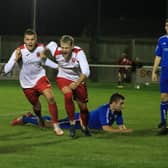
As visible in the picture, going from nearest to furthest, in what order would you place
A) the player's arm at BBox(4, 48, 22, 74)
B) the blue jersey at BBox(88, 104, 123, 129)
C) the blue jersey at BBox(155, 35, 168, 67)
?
the player's arm at BBox(4, 48, 22, 74) → the blue jersey at BBox(88, 104, 123, 129) → the blue jersey at BBox(155, 35, 168, 67)

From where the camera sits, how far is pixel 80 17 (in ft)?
163

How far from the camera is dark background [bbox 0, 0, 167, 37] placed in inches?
1902

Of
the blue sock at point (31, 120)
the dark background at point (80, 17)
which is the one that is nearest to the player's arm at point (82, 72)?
the blue sock at point (31, 120)

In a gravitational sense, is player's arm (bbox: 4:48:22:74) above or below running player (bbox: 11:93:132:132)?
above

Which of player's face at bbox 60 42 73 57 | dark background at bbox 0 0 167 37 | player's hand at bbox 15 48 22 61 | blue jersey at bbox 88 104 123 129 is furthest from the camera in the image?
dark background at bbox 0 0 167 37

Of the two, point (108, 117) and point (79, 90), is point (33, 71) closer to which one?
point (79, 90)

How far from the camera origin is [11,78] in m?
30.1

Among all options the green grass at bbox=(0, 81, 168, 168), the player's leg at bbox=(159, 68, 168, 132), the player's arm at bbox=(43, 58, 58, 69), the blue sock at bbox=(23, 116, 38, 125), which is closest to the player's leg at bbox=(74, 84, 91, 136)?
the green grass at bbox=(0, 81, 168, 168)

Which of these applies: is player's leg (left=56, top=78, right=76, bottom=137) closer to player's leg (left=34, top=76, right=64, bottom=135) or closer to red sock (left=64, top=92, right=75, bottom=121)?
red sock (left=64, top=92, right=75, bottom=121)

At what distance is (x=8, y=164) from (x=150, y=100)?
12282 millimetres

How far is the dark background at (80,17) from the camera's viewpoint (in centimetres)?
4831

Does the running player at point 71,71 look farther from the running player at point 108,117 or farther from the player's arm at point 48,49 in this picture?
the running player at point 108,117

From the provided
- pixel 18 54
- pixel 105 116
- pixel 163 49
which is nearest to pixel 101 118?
pixel 105 116

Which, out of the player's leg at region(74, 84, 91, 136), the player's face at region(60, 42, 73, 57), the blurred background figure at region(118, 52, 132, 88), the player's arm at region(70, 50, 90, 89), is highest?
the player's face at region(60, 42, 73, 57)
